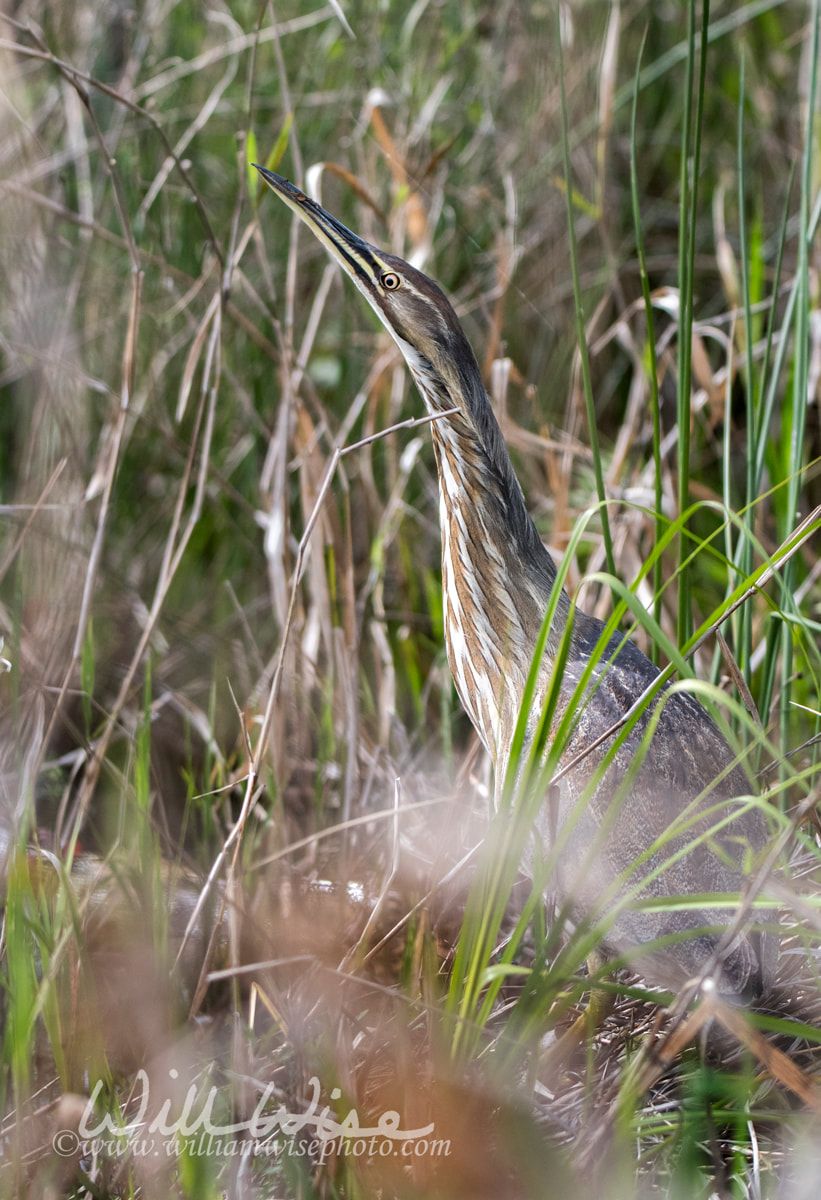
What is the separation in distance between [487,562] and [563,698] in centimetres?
21

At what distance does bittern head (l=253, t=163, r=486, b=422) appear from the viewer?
1.35 metres

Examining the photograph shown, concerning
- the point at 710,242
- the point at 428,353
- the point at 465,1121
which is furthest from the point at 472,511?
the point at 710,242

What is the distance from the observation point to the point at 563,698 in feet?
4.60

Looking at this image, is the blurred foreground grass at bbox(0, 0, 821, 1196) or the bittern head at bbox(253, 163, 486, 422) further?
the bittern head at bbox(253, 163, 486, 422)

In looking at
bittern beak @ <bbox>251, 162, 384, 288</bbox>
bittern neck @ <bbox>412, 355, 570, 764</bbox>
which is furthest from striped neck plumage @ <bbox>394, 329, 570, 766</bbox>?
bittern beak @ <bbox>251, 162, 384, 288</bbox>

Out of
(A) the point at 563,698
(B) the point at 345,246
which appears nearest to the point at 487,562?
(A) the point at 563,698

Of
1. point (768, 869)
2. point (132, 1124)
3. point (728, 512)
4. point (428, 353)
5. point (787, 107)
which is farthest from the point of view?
point (787, 107)

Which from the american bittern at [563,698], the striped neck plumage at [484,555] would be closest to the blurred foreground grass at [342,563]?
the american bittern at [563,698]

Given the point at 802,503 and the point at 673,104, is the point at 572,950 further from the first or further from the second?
the point at 673,104

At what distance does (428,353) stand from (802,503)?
1.42 metres

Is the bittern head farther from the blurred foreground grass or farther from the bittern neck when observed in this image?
the blurred foreground grass

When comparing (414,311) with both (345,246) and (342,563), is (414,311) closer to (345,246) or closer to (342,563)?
(345,246)

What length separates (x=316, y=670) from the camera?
1.89 meters

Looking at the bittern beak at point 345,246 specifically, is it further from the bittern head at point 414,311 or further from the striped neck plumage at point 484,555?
the striped neck plumage at point 484,555
